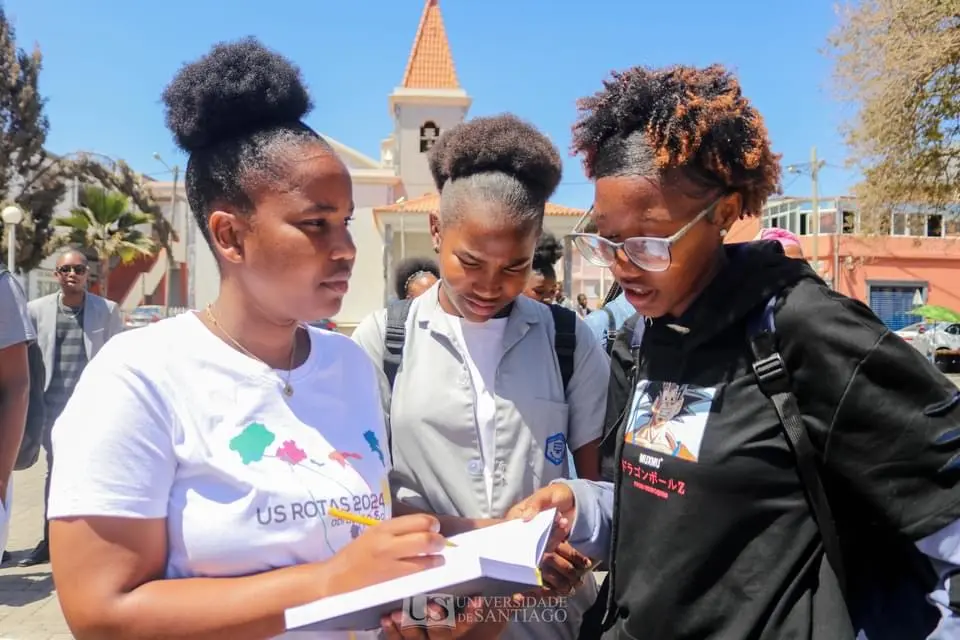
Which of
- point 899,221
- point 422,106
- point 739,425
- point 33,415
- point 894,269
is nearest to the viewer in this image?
point 739,425

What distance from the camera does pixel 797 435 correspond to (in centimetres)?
139

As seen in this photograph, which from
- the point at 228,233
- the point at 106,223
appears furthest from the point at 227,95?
the point at 106,223

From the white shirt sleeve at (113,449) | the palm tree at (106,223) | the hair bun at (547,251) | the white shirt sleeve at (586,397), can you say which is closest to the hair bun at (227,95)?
the white shirt sleeve at (113,449)

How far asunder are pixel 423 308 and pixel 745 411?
1.05m

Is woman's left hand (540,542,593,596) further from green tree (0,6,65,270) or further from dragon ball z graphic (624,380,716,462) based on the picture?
green tree (0,6,65,270)

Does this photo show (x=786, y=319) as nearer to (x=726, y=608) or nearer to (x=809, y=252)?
(x=726, y=608)

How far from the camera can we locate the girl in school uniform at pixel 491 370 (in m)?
2.05

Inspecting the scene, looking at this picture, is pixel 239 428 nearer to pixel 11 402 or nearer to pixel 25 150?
pixel 11 402

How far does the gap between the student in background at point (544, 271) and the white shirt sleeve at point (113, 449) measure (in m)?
A: 3.26

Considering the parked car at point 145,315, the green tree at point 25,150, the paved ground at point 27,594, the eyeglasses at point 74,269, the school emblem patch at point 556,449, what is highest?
the green tree at point 25,150

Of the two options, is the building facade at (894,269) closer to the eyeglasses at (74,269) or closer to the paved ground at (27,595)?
the eyeglasses at (74,269)

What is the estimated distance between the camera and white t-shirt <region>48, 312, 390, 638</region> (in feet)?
4.17

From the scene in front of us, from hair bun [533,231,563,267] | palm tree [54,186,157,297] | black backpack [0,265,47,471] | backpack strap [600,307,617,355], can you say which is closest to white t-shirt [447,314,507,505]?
backpack strap [600,307,617,355]

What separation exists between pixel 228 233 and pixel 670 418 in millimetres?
986
